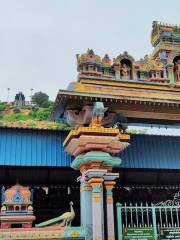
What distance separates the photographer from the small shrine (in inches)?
373

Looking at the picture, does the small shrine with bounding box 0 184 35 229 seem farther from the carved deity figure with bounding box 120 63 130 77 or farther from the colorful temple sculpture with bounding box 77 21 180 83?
the carved deity figure with bounding box 120 63 130 77

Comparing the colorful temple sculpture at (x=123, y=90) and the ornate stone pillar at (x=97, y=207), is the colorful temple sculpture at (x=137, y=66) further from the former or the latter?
the ornate stone pillar at (x=97, y=207)

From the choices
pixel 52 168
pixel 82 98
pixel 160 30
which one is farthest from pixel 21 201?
pixel 160 30

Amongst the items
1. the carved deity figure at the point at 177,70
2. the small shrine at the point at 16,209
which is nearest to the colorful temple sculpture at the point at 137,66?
the carved deity figure at the point at 177,70

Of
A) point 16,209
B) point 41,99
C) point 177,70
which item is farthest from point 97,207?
point 41,99

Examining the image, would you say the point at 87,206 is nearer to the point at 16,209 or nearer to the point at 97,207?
the point at 97,207

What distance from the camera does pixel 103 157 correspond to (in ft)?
30.7

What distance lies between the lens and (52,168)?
10898 mm

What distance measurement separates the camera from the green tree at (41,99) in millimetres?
75963

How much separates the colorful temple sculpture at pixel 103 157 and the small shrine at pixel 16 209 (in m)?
0.03

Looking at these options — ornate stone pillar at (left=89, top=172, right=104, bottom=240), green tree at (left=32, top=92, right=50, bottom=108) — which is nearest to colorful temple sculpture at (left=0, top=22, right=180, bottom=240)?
ornate stone pillar at (left=89, top=172, right=104, bottom=240)

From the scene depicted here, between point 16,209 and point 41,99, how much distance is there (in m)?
70.4

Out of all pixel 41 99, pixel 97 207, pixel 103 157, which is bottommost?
pixel 97 207

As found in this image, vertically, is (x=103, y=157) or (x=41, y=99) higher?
(x=41, y=99)
